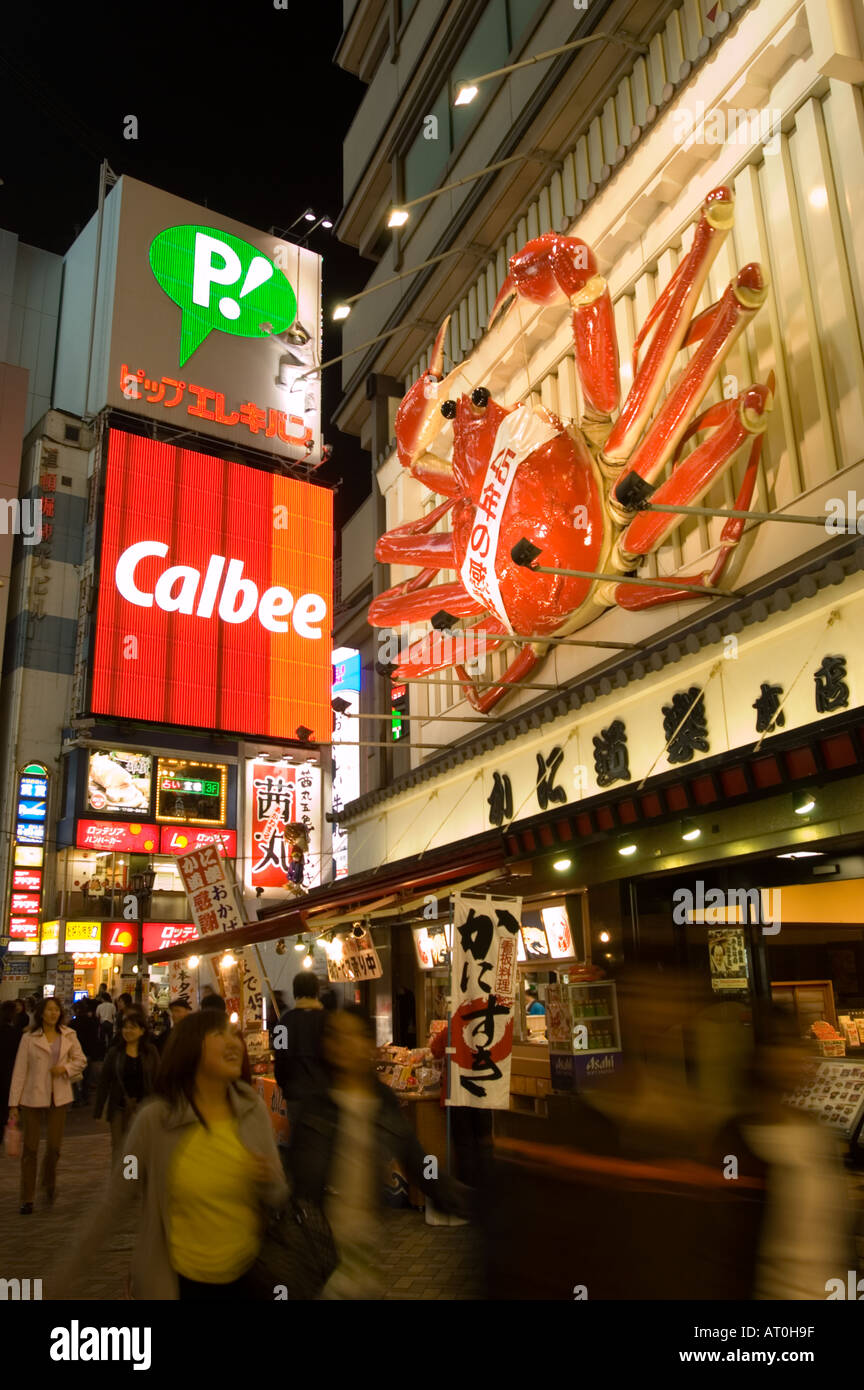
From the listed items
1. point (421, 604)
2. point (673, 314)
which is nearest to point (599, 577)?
point (673, 314)

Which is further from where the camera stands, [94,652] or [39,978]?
[39,978]

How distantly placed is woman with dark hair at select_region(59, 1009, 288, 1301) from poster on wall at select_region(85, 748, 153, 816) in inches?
921

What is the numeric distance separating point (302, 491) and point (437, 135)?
13.3 m

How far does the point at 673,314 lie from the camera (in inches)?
297

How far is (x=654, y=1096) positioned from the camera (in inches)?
153

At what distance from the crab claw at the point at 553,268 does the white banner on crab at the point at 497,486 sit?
3.49ft

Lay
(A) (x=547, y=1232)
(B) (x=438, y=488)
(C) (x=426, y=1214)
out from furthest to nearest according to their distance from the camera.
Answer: (B) (x=438, y=488) → (C) (x=426, y=1214) → (A) (x=547, y=1232)

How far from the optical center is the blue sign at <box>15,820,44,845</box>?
1037 inches

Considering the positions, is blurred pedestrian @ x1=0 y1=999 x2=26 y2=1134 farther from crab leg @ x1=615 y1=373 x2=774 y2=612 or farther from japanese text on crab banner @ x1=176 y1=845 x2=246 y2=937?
crab leg @ x1=615 y1=373 x2=774 y2=612

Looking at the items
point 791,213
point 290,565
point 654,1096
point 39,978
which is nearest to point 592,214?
point 791,213

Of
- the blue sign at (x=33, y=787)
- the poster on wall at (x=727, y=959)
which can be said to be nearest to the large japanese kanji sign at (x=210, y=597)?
the blue sign at (x=33, y=787)

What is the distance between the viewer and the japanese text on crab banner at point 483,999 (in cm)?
752

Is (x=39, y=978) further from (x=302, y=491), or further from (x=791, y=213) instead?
(x=791, y=213)

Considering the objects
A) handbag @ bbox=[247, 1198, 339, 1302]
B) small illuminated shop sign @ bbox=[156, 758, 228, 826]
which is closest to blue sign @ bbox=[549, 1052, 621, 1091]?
handbag @ bbox=[247, 1198, 339, 1302]
